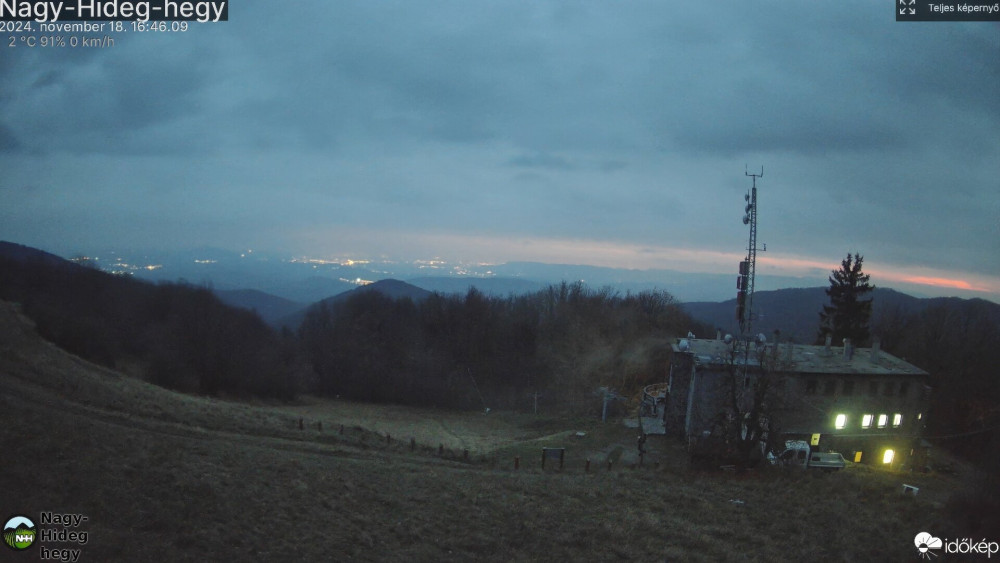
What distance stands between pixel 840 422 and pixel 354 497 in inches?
1245

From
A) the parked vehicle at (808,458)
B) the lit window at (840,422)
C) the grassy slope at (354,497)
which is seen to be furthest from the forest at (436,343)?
the grassy slope at (354,497)

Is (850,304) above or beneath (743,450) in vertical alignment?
above

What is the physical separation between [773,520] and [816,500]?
167 inches

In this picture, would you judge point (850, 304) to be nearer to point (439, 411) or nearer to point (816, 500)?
point (816, 500)

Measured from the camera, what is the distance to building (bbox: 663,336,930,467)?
105 ft

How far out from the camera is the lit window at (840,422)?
3266cm

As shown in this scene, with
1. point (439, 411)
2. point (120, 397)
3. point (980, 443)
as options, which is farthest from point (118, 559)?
point (980, 443)

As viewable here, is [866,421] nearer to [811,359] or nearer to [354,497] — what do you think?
[811,359]

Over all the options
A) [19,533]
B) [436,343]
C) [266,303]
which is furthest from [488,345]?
[266,303]

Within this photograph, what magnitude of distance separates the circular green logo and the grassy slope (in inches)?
31.2

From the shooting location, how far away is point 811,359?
3450cm

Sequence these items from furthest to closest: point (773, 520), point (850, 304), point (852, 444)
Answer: point (850, 304)
point (852, 444)
point (773, 520)

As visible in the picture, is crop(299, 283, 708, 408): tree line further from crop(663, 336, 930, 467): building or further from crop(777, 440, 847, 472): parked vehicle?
crop(777, 440, 847, 472): parked vehicle

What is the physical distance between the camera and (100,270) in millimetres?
74375
